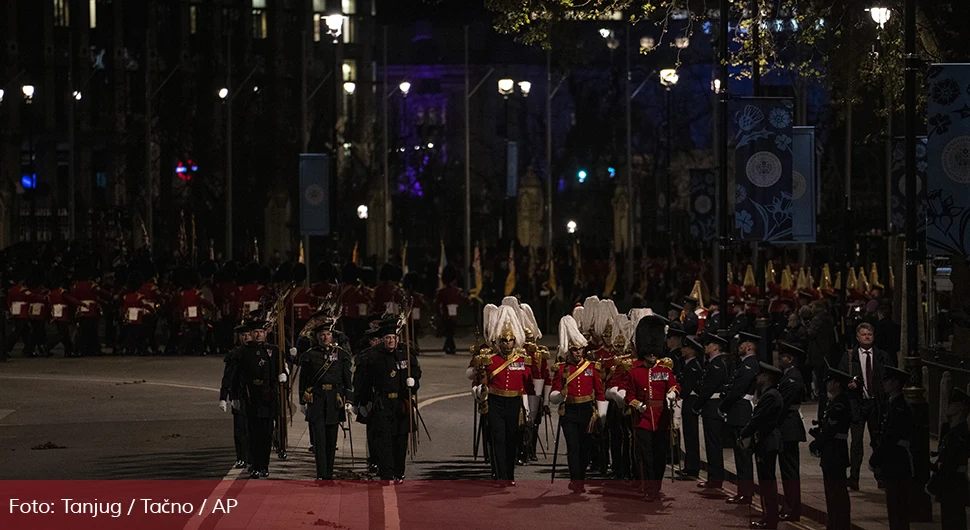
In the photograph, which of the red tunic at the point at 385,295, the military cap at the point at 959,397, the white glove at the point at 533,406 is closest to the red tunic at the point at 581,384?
the white glove at the point at 533,406

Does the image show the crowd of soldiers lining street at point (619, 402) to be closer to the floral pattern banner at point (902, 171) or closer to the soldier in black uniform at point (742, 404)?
the soldier in black uniform at point (742, 404)

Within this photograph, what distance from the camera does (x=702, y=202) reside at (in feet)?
107

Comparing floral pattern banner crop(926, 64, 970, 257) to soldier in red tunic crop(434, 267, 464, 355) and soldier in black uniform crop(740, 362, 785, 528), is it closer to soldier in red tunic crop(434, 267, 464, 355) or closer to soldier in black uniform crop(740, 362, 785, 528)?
soldier in black uniform crop(740, 362, 785, 528)

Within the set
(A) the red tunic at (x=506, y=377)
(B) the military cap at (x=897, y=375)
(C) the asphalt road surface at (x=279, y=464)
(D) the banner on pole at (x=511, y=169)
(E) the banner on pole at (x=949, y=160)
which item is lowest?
(C) the asphalt road surface at (x=279, y=464)

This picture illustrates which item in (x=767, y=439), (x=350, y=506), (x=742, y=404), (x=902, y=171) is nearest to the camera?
(x=767, y=439)

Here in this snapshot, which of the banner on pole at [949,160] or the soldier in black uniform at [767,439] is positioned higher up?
the banner on pole at [949,160]

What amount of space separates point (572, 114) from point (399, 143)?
1099 centimetres

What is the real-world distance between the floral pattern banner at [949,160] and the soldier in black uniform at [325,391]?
21.7 feet

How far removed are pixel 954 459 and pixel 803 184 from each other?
37.2 feet

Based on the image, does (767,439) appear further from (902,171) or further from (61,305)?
(61,305)

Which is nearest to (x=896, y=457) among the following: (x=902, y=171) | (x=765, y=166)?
(x=765, y=166)

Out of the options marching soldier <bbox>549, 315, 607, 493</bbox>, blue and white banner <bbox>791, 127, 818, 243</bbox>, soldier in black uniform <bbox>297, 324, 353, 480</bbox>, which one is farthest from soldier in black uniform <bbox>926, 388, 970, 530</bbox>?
blue and white banner <bbox>791, 127, 818, 243</bbox>

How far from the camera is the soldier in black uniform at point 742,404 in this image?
16047 millimetres

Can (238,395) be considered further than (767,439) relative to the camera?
Yes
